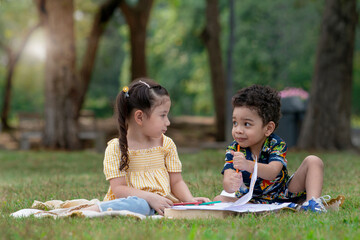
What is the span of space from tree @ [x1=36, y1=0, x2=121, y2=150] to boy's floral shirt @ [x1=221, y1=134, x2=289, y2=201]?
1058 centimetres

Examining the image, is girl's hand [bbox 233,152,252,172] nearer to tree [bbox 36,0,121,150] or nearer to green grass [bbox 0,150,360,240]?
green grass [bbox 0,150,360,240]

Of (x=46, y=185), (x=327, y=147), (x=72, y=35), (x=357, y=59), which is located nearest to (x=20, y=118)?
(x=72, y=35)

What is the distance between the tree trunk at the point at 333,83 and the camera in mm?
12336

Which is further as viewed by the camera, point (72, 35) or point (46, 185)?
point (72, 35)

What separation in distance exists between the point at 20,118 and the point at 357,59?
21747mm

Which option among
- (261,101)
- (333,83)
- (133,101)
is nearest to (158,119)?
(133,101)

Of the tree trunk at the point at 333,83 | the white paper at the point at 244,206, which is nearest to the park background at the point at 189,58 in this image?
the tree trunk at the point at 333,83

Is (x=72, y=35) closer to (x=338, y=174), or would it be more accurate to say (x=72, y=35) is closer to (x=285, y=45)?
(x=338, y=174)

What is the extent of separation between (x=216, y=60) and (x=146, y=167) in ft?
47.0

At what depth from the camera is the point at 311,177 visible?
429 cm

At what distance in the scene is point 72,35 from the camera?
14.5 m

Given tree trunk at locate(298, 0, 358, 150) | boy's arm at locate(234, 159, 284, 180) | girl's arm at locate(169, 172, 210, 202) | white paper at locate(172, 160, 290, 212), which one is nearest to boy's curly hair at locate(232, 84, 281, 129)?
boy's arm at locate(234, 159, 284, 180)

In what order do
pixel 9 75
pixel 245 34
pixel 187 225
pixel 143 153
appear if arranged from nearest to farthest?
pixel 187 225
pixel 143 153
pixel 245 34
pixel 9 75

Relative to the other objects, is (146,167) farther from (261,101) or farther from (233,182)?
(261,101)
